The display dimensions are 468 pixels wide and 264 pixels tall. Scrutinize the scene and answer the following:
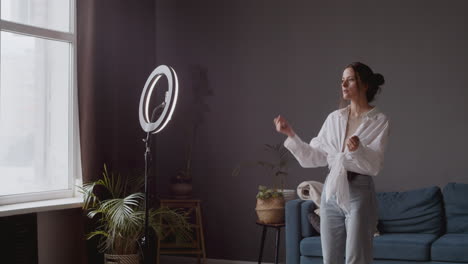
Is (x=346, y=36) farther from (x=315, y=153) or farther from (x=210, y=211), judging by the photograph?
(x=315, y=153)

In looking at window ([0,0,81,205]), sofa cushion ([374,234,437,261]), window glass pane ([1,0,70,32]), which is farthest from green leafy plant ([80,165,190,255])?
sofa cushion ([374,234,437,261])

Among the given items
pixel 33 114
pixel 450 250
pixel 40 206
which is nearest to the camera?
pixel 450 250

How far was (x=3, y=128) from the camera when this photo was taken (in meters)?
4.13

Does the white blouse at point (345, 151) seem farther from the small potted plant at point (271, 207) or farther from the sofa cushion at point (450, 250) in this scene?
the small potted plant at point (271, 207)

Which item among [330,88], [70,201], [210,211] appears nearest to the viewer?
[70,201]

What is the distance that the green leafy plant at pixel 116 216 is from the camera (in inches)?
163

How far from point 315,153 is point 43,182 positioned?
2.40 m

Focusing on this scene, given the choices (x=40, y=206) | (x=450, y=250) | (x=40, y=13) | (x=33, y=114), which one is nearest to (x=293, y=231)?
(x=450, y=250)

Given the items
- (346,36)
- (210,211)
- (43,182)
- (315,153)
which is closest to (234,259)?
(210,211)

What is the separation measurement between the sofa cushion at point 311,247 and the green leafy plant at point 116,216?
3.11 feet

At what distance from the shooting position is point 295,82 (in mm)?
5117

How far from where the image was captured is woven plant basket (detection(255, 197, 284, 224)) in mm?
4602

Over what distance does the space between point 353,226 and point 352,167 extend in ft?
0.85

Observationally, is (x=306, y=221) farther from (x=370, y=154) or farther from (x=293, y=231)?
(x=370, y=154)
